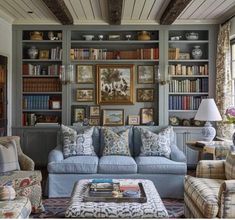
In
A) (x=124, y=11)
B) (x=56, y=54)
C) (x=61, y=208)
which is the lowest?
(x=61, y=208)

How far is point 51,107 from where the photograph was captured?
6.75 metres

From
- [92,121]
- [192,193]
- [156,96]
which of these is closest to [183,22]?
[156,96]

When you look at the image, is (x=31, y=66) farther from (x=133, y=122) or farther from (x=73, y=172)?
(x=73, y=172)

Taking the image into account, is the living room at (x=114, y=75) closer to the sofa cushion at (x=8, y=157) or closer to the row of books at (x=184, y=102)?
the row of books at (x=184, y=102)

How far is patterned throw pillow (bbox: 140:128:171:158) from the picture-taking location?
5.16m

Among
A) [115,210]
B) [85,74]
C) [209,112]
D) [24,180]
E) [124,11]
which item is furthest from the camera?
[85,74]

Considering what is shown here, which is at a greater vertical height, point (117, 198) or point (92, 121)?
point (92, 121)

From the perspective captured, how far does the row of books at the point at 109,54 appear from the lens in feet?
21.8

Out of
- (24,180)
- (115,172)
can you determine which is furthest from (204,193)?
(24,180)

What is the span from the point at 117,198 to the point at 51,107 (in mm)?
3891

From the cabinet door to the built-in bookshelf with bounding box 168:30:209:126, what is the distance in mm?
2324

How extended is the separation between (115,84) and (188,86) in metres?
1.39

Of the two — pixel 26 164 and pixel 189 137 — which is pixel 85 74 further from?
pixel 26 164

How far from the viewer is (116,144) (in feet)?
17.1
